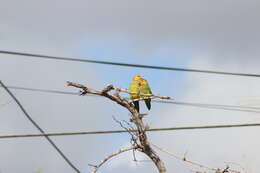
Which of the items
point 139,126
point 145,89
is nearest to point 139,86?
point 145,89

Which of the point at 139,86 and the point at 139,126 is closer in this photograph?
the point at 139,126

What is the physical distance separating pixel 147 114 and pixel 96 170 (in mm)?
1197

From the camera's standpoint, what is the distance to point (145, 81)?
12.8 m

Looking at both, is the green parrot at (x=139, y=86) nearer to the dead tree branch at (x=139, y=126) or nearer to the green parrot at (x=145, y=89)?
the green parrot at (x=145, y=89)

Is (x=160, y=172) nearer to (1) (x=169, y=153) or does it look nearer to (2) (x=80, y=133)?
(1) (x=169, y=153)

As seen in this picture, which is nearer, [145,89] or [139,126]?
[139,126]

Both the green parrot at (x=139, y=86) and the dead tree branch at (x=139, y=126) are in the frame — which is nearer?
the dead tree branch at (x=139, y=126)

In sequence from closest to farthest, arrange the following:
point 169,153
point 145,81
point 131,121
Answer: point 169,153
point 131,121
point 145,81

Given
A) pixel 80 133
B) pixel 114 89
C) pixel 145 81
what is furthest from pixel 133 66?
pixel 145 81

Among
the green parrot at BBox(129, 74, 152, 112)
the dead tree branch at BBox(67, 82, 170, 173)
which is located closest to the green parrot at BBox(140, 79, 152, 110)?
the green parrot at BBox(129, 74, 152, 112)

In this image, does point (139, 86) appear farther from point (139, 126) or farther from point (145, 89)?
point (139, 126)

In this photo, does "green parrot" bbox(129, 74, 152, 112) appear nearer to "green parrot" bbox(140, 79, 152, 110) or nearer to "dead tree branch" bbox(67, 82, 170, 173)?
"green parrot" bbox(140, 79, 152, 110)

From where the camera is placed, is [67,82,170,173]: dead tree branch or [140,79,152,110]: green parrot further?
[140,79,152,110]: green parrot

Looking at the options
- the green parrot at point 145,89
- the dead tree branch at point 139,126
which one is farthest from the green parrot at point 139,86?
the dead tree branch at point 139,126
